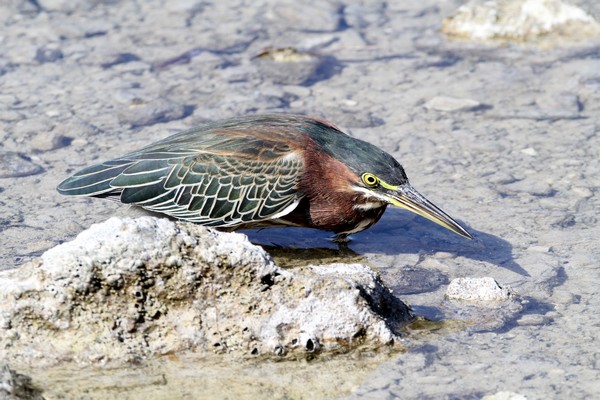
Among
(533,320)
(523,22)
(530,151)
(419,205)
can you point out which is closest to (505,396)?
(533,320)

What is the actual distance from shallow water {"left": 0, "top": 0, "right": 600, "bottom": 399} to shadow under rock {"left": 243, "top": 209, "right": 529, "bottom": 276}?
15 mm

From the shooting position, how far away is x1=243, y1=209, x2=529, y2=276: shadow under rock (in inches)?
248

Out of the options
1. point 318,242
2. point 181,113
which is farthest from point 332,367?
point 181,113

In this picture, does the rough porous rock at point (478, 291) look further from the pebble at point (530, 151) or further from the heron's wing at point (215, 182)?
the pebble at point (530, 151)

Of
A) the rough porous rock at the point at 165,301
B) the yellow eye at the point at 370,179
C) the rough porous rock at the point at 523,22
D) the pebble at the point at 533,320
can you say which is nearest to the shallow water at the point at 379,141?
the pebble at the point at 533,320

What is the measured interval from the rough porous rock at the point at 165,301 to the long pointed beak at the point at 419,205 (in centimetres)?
134

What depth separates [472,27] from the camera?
981cm

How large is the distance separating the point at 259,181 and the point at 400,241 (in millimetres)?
1159

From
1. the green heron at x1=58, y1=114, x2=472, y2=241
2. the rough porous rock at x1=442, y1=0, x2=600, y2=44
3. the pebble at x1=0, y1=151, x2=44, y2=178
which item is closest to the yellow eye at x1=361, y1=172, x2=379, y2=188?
the green heron at x1=58, y1=114, x2=472, y2=241

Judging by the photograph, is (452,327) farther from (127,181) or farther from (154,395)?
(127,181)

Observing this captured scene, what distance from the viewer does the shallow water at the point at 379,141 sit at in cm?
464

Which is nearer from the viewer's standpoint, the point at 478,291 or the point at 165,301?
the point at 165,301

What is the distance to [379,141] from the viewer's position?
783cm

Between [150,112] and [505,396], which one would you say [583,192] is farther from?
[150,112]
